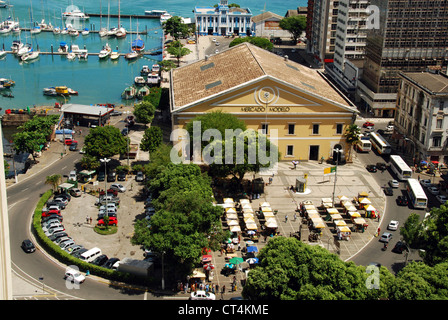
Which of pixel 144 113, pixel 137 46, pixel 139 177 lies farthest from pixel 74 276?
pixel 137 46

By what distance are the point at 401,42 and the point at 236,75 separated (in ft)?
103

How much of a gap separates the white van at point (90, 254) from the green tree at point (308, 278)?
1827cm

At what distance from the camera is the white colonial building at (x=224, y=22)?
179875mm

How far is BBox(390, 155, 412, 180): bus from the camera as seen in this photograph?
244 ft

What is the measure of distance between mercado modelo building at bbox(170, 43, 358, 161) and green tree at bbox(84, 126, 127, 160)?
7.86m

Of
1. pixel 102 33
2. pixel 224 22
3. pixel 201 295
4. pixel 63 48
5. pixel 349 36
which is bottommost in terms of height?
pixel 201 295

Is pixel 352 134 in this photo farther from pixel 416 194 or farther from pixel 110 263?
pixel 110 263

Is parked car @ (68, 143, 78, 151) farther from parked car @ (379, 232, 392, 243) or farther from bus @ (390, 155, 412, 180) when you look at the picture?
parked car @ (379, 232, 392, 243)

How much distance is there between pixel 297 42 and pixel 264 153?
362 ft

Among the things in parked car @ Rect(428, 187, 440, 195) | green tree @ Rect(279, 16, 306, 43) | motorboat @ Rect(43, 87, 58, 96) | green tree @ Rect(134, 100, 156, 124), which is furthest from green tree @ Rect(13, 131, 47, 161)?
green tree @ Rect(279, 16, 306, 43)

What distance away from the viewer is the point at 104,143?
247 feet

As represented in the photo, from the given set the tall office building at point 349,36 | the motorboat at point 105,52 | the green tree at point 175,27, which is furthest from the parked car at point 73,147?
the green tree at point 175,27

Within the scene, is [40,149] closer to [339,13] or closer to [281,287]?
[281,287]
